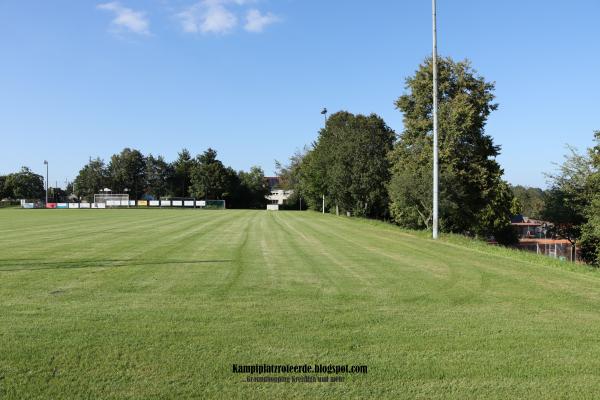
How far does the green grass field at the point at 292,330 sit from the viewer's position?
450cm

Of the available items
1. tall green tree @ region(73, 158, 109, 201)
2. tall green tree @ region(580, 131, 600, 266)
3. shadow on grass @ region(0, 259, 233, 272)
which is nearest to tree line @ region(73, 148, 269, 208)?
tall green tree @ region(73, 158, 109, 201)

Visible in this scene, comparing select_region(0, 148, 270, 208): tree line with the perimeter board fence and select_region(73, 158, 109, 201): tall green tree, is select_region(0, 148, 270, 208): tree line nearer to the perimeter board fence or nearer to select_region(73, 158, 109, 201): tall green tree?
select_region(73, 158, 109, 201): tall green tree

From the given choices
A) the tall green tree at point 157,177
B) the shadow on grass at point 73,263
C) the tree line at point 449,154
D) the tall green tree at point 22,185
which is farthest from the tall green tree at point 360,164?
the tall green tree at point 22,185

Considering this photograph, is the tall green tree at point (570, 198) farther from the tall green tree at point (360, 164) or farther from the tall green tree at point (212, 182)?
the tall green tree at point (212, 182)

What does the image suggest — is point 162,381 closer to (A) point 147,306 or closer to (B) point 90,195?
(A) point 147,306

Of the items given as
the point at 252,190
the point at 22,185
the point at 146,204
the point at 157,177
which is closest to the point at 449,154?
the point at 146,204

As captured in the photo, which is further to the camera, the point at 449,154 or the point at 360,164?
the point at 360,164

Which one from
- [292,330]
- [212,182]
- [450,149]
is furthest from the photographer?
[212,182]

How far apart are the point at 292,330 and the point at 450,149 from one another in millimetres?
30060

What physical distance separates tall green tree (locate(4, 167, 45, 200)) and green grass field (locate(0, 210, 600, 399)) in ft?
434

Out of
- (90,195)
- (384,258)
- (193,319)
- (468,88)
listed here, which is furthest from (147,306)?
(90,195)

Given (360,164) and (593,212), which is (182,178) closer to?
(360,164)

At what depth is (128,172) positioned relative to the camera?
401ft

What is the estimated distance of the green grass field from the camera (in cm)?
450
